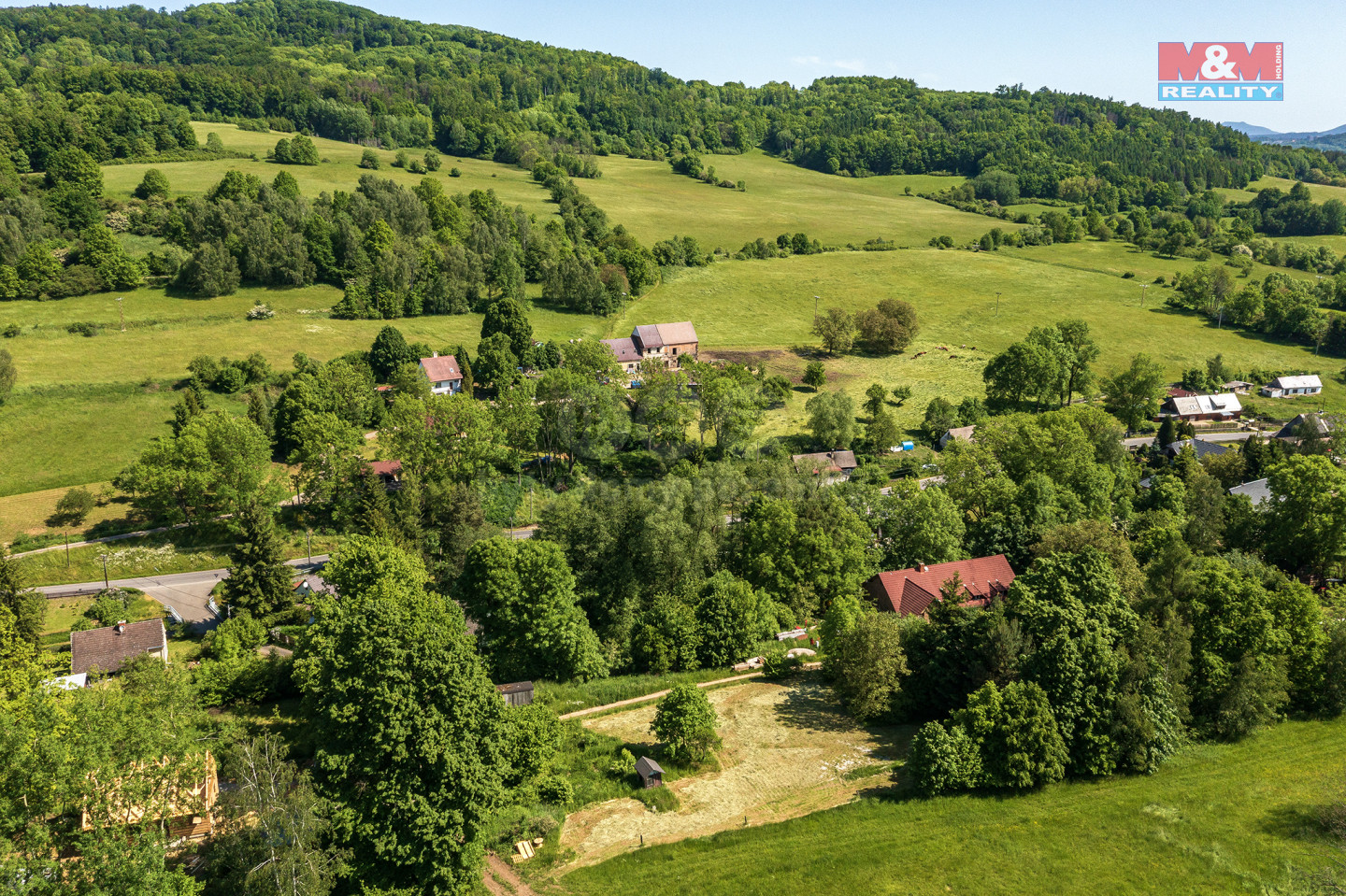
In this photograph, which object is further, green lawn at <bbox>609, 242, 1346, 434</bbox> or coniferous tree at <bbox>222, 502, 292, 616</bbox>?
green lawn at <bbox>609, 242, 1346, 434</bbox>

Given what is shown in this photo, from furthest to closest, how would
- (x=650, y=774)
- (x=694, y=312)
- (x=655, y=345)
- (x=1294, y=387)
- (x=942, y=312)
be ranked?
(x=942, y=312) → (x=694, y=312) → (x=655, y=345) → (x=1294, y=387) → (x=650, y=774)

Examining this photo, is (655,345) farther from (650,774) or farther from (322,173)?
(322,173)

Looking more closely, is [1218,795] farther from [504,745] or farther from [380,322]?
[380,322]

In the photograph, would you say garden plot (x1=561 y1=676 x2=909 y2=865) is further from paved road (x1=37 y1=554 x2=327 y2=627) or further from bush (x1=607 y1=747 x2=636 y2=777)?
paved road (x1=37 y1=554 x2=327 y2=627)

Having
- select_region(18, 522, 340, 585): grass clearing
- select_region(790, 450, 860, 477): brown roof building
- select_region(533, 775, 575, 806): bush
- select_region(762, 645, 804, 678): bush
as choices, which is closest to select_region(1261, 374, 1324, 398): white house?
select_region(790, 450, 860, 477): brown roof building

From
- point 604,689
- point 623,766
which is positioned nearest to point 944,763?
point 623,766
